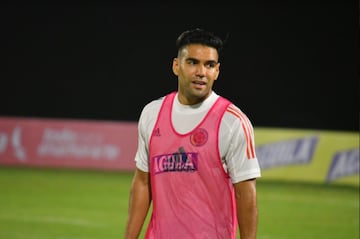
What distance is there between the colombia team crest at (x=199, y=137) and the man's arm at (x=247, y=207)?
28 cm

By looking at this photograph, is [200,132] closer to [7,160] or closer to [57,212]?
[57,212]

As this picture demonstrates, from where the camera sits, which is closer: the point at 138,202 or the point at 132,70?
the point at 138,202

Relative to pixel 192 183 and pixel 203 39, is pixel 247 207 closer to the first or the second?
pixel 192 183

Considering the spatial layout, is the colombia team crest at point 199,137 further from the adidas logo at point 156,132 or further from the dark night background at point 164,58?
the dark night background at point 164,58

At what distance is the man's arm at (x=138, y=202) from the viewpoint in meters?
3.90

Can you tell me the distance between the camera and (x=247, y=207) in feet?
11.4

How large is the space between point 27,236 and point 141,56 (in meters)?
18.1

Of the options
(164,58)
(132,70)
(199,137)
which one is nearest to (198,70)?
(199,137)

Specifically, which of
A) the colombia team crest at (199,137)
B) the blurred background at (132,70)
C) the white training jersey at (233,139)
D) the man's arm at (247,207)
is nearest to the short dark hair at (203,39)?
the white training jersey at (233,139)

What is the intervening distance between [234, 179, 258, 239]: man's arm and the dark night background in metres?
20.3

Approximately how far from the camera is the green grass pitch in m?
9.84

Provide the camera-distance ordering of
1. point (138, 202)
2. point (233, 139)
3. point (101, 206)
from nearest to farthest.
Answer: point (233, 139)
point (138, 202)
point (101, 206)

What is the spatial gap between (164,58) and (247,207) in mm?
23237

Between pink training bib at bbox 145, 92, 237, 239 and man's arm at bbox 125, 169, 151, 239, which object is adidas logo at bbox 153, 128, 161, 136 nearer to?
pink training bib at bbox 145, 92, 237, 239
